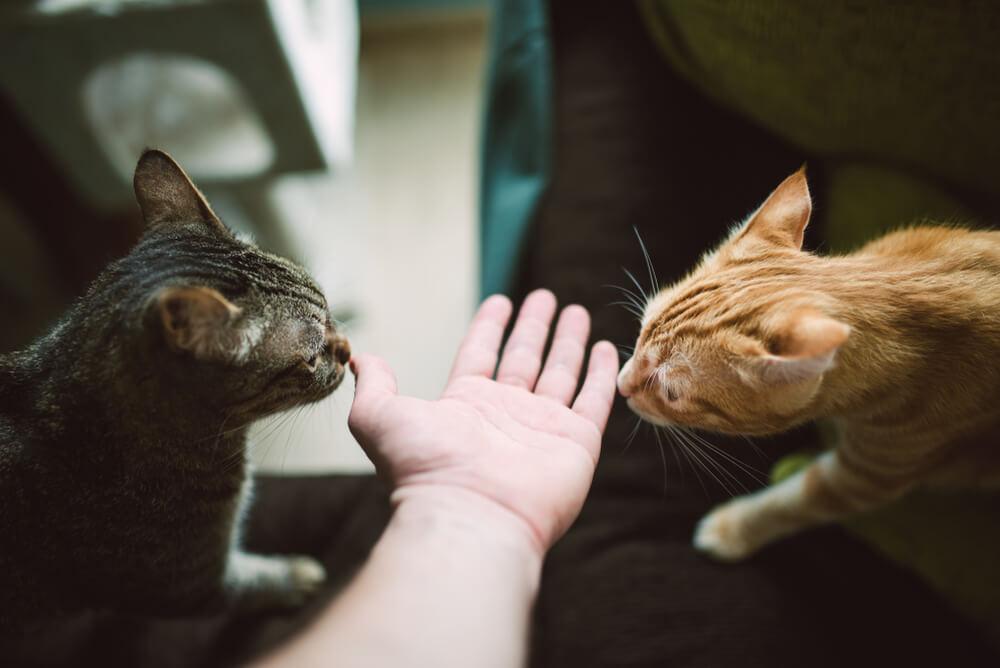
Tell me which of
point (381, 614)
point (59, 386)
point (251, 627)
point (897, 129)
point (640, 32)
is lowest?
point (251, 627)

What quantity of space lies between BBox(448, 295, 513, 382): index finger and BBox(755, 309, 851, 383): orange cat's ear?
42cm

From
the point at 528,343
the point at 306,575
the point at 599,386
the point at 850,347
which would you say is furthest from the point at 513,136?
the point at 306,575

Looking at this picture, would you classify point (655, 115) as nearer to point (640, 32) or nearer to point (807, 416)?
point (640, 32)

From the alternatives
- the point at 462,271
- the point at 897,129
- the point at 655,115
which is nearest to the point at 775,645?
the point at 897,129

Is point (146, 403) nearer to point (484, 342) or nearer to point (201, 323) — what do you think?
point (201, 323)

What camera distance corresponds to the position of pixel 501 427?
879mm

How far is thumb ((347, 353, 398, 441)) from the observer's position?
2.75 ft

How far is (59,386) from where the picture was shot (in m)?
0.82

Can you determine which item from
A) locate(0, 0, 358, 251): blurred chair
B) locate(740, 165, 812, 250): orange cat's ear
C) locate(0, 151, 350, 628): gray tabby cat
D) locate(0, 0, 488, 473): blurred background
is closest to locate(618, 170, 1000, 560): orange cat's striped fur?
locate(740, 165, 812, 250): orange cat's ear

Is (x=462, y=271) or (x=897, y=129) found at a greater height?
(x=897, y=129)

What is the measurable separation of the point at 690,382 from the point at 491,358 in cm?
33

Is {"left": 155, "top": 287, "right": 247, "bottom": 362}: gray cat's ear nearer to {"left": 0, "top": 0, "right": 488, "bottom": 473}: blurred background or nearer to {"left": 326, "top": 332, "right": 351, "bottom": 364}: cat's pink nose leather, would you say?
{"left": 326, "top": 332, "right": 351, "bottom": 364}: cat's pink nose leather

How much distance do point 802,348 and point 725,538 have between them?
499 millimetres

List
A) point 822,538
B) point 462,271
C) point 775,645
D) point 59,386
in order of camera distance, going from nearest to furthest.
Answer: point 59,386 < point 775,645 < point 822,538 < point 462,271
